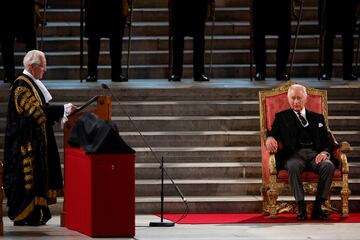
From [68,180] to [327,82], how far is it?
16.5 ft

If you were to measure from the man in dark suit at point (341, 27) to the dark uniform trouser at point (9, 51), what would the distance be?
3.46 m

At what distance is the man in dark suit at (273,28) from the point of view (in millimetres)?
15278

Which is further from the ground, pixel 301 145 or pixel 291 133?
pixel 291 133

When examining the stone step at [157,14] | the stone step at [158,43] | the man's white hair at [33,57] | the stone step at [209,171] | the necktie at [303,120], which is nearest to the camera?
the man's white hair at [33,57]

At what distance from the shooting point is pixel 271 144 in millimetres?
12039

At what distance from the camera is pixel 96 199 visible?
33.8ft

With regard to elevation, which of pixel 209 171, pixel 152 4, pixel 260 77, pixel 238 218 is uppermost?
pixel 152 4

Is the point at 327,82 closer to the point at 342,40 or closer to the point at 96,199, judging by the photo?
the point at 342,40

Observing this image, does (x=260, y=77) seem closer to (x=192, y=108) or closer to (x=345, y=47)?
(x=345, y=47)

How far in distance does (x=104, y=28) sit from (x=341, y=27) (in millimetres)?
2812

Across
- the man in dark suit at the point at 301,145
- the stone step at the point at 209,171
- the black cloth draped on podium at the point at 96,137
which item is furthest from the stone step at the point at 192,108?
the black cloth draped on podium at the point at 96,137

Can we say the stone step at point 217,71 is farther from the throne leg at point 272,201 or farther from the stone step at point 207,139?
the throne leg at point 272,201

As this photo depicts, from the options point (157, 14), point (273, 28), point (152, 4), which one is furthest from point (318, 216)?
point (152, 4)

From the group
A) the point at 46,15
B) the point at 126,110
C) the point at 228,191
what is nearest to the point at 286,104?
the point at 228,191
